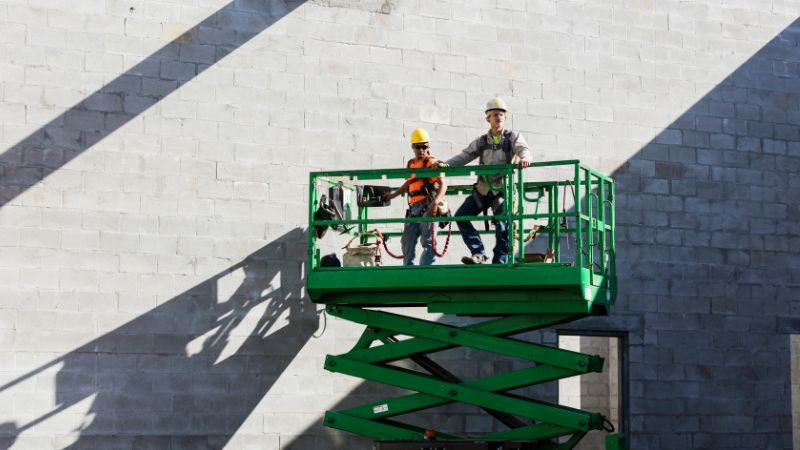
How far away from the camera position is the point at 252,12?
44.5ft

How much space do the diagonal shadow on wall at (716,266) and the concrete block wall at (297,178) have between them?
1.2 inches

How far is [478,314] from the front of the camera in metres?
11.8

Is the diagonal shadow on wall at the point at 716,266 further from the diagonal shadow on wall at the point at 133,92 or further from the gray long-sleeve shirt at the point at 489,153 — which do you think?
the diagonal shadow on wall at the point at 133,92

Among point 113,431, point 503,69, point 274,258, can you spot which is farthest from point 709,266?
point 113,431

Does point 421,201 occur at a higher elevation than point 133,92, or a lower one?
lower

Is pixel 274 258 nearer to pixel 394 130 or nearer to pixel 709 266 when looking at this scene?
pixel 394 130

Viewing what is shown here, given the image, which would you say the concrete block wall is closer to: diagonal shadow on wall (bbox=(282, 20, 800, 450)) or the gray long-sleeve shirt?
diagonal shadow on wall (bbox=(282, 20, 800, 450))

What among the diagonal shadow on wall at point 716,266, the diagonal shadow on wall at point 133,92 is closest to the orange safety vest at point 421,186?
the diagonal shadow on wall at point 133,92

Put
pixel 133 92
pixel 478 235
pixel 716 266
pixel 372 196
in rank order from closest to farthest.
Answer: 1. pixel 478 235
2. pixel 372 196
3. pixel 133 92
4. pixel 716 266

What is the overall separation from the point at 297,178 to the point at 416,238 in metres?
2.24

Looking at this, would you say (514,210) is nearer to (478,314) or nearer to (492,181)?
(492,181)

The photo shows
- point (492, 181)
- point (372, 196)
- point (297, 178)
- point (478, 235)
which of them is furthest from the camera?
point (297, 178)

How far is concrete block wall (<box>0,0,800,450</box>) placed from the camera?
12.6 meters

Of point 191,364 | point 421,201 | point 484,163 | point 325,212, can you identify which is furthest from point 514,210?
point 191,364
